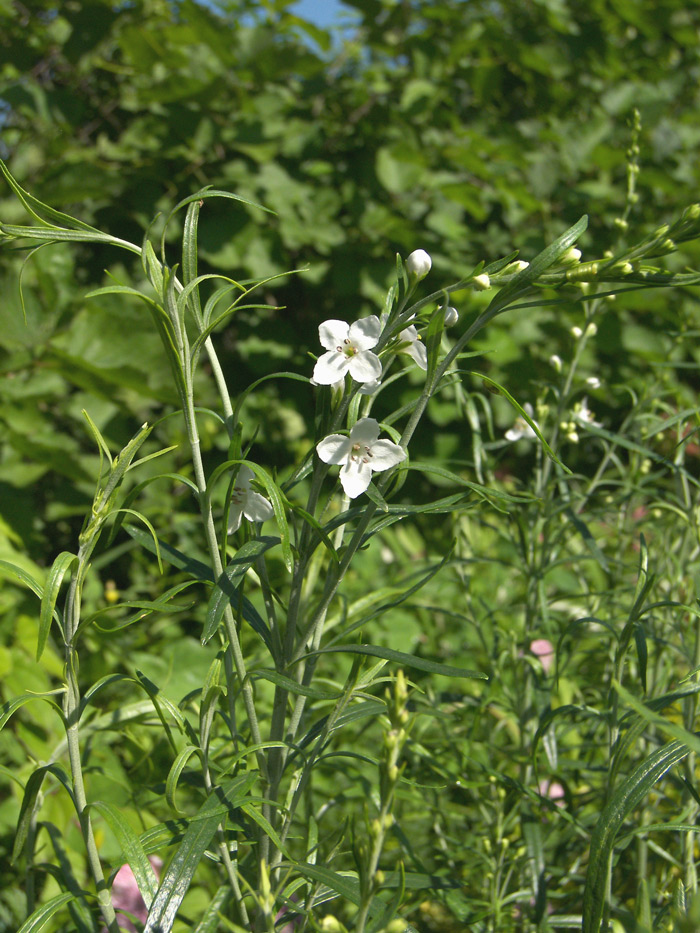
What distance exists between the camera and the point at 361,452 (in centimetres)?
69

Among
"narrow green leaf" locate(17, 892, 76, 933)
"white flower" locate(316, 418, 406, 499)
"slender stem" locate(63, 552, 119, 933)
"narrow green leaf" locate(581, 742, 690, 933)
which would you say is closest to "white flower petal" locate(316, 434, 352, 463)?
"white flower" locate(316, 418, 406, 499)

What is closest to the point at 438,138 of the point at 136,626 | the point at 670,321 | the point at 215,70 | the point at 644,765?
the point at 215,70

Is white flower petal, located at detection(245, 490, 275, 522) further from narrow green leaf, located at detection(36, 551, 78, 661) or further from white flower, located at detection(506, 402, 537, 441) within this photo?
white flower, located at detection(506, 402, 537, 441)

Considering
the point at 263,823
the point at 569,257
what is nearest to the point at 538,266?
the point at 569,257

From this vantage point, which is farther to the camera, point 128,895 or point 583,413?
point 583,413

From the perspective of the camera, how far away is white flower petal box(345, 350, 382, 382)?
67 cm

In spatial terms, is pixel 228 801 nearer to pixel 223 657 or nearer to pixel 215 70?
pixel 223 657

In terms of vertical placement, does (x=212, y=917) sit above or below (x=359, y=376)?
below

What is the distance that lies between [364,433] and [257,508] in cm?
14

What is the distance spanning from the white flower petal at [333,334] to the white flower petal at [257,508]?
16 centimetres

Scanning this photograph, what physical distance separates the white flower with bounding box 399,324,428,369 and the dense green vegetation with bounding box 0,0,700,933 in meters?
0.36

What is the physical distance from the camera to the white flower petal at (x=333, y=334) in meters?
0.71

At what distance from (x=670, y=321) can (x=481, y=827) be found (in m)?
2.31

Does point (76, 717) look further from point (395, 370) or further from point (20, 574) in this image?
point (395, 370)
